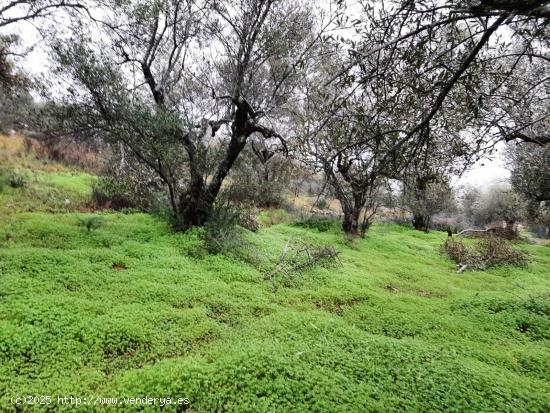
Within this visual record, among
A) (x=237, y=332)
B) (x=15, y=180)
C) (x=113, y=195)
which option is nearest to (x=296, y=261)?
(x=237, y=332)

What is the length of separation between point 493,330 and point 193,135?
9.19 m

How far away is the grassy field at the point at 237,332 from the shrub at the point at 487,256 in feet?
11.2

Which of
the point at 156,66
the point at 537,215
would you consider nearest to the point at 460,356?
the point at 156,66

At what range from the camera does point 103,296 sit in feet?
18.2

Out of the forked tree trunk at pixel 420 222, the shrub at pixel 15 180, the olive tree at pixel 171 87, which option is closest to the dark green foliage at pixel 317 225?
the olive tree at pixel 171 87

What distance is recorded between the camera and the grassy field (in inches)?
148

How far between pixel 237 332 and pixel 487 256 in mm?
12169

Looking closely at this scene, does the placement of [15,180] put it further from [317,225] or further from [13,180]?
[317,225]

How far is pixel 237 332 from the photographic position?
5.18 metres

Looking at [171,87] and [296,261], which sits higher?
[171,87]

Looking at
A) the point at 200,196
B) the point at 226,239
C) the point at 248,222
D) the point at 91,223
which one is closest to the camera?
the point at 91,223

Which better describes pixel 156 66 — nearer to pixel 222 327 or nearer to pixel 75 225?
pixel 75 225

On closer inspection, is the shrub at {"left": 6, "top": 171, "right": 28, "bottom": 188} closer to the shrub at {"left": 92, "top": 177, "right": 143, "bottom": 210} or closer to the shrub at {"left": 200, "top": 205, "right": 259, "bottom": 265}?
the shrub at {"left": 92, "top": 177, "right": 143, "bottom": 210}

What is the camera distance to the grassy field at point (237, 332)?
376 cm
